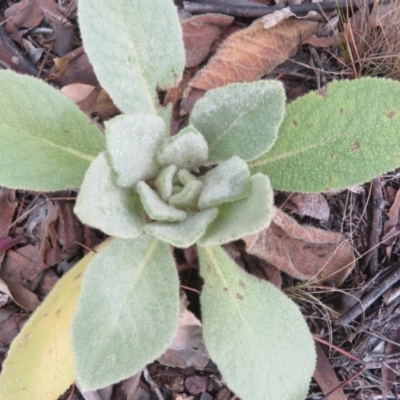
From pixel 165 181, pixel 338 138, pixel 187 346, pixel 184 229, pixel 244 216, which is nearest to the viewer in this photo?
pixel 244 216

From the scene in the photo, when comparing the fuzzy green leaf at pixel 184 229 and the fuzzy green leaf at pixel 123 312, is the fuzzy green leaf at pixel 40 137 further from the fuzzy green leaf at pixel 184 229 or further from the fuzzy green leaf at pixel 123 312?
the fuzzy green leaf at pixel 184 229

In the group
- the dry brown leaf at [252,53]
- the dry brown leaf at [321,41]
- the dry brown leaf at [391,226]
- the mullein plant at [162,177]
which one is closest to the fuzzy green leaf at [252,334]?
the mullein plant at [162,177]

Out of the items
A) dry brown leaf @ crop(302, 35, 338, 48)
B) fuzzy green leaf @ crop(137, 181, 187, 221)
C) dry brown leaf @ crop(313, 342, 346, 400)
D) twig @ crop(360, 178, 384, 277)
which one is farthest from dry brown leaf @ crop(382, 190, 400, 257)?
fuzzy green leaf @ crop(137, 181, 187, 221)

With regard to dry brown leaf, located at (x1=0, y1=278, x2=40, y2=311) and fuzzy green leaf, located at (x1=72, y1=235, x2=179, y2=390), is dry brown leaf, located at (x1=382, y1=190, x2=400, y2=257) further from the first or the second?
dry brown leaf, located at (x1=0, y1=278, x2=40, y2=311)

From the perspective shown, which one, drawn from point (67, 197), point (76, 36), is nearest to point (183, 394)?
point (67, 197)

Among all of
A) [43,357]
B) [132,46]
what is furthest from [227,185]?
[43,357]

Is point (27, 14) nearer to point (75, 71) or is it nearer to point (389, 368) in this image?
point (75, 71)

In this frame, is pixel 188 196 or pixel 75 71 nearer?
pixel 188 196
